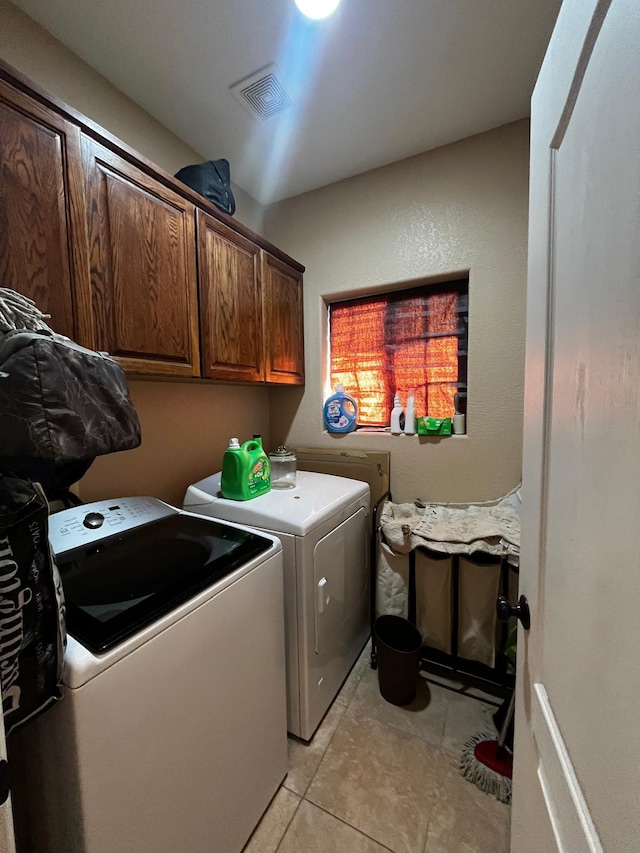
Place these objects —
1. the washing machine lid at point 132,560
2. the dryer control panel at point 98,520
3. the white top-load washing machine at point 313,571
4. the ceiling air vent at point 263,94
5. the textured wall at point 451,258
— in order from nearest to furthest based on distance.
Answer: the washing machine lid at point 132,560, the dryer control panel at point 98,520, the white top-load washing machine at point 313,571, the ceiling air vent at point 263,94, the textured wall at point 451,258

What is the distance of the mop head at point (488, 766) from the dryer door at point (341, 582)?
633mm

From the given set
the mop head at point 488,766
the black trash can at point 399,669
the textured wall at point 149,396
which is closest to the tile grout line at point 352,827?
the mop head at point 488,766

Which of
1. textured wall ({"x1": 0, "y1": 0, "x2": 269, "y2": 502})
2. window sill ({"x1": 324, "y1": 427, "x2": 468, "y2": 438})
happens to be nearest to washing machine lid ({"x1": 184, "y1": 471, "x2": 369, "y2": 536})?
textured wall ({"x1": 0, "y1": 0, "x2": 269, "y2": 502})

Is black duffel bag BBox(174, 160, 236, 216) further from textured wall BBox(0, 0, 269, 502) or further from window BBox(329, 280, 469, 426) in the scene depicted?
window BBox(329, 280, 469, 426)

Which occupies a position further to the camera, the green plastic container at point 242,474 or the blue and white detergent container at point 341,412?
the blue and white detergent container at point 341,412

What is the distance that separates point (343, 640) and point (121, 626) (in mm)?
1242

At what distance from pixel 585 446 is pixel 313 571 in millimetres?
1123

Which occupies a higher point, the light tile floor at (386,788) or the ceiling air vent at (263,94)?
the ceiling air vent at (263,94)

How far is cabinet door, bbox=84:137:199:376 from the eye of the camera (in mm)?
1119

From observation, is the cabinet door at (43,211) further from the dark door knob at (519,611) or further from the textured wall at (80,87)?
the dark door knob at (519,611)

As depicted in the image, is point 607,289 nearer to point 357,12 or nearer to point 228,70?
point 357,12

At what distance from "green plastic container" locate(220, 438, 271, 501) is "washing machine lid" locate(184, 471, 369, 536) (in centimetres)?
4

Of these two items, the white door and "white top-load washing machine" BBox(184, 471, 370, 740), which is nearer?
the white door

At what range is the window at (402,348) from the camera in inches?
78.6
